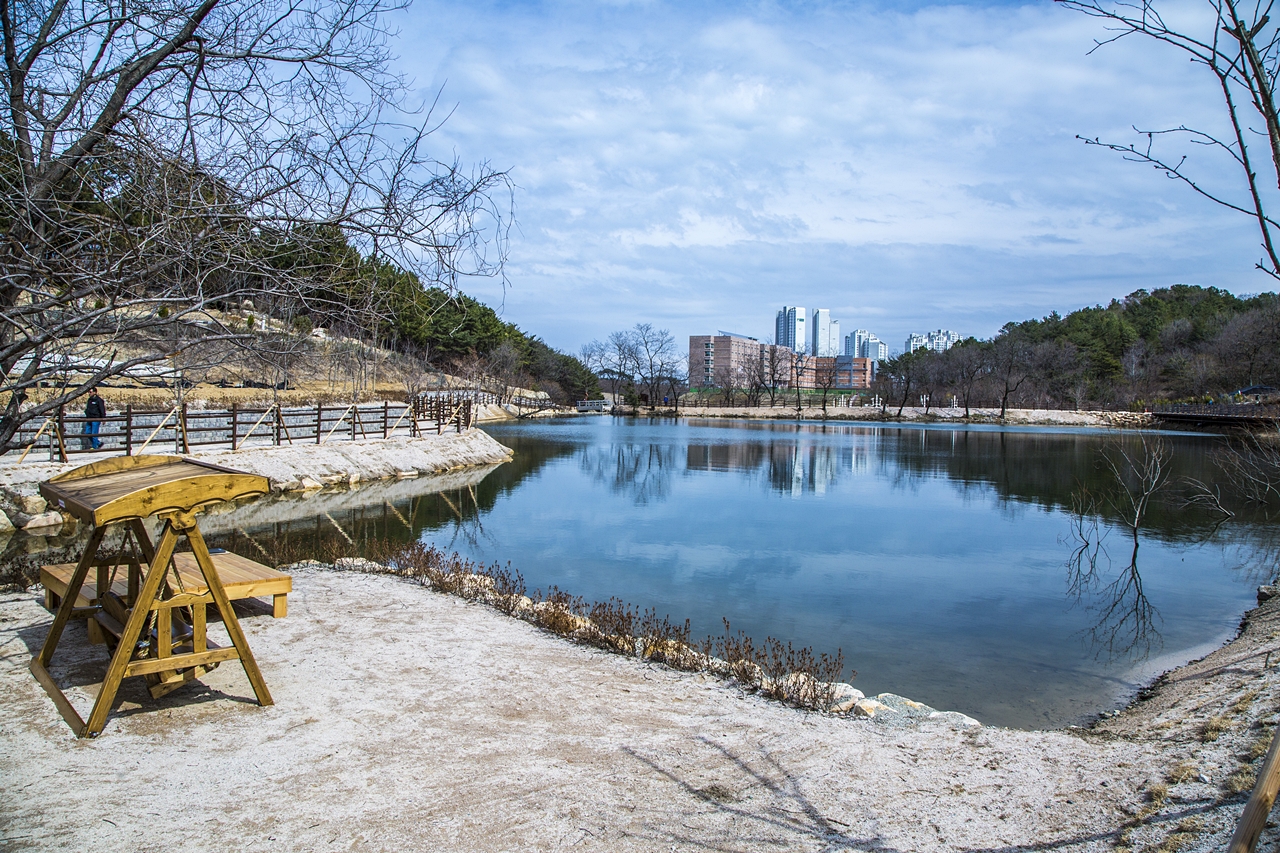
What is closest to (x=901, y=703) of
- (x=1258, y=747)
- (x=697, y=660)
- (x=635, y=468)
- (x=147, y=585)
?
(x=697, y=660)

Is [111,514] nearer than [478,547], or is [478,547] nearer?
[111,514]

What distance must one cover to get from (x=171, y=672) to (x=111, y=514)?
1732 millimetres

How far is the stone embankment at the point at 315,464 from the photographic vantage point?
16594 mm

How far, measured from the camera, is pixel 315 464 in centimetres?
2538

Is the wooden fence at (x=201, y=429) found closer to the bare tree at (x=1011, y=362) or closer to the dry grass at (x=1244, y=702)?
the dry grass at (x=1244, y=702)

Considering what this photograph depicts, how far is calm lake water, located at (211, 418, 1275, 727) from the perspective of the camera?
33.5 ft

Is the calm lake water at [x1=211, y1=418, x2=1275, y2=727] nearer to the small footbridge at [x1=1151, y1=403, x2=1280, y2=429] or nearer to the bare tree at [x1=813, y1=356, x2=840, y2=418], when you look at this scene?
the small footbridge at [x1=1151, y1=403, x2=1280, y2=429]

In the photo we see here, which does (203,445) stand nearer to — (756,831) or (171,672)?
(171,672)

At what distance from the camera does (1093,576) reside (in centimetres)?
1532

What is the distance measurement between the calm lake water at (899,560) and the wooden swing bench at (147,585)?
680 centimetres

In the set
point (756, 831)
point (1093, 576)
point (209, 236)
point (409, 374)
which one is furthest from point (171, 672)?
point (409, 374)

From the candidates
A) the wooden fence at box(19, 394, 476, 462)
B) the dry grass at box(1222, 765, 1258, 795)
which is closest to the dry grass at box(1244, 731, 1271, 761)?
the dry grass at box(1222, 765, 1258, 795)

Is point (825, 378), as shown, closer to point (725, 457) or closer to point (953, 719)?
point (725, 457)

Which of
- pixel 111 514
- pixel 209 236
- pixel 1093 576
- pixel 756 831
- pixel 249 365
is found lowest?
pixel 1093 576
